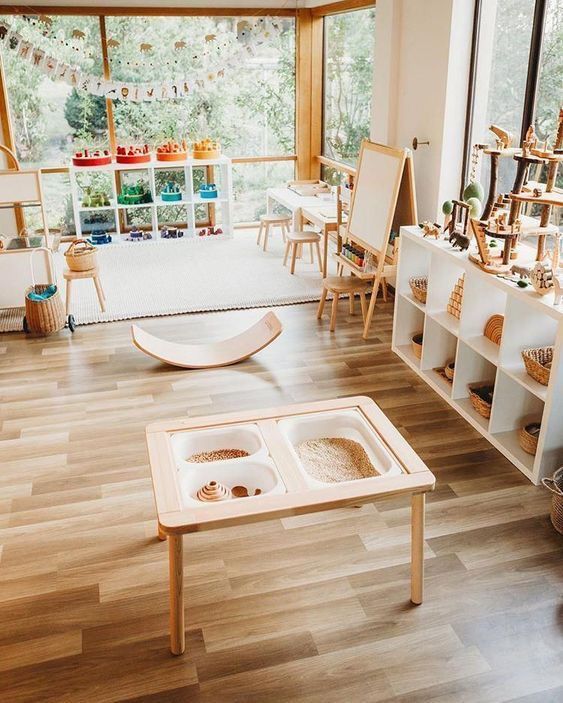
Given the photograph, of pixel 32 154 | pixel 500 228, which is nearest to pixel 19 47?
pixel 32 154

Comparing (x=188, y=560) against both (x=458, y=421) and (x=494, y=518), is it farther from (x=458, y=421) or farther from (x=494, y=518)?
(x=458, y=421)

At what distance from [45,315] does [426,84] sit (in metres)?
3.07

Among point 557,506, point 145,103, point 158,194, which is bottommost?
point 557,506

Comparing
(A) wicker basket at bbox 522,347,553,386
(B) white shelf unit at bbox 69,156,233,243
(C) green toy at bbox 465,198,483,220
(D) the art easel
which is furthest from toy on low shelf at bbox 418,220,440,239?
(B) white shelf unit at bbox 69,156,233,243

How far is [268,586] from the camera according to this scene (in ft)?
8.39

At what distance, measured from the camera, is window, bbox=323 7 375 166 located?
244 inches

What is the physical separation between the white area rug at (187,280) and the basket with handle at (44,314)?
8.6 inches

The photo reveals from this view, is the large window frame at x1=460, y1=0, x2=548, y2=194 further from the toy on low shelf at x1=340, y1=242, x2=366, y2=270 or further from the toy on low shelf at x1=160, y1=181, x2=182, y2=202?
the toy on low shelf at x1=160, y1=181, x2=182, y2=202

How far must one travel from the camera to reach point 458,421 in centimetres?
369

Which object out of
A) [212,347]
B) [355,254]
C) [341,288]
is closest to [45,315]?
[212,347]

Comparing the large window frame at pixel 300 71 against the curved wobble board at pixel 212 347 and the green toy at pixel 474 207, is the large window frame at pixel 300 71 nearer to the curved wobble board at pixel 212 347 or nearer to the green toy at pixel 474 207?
the curved wobble board at pixel 212 347

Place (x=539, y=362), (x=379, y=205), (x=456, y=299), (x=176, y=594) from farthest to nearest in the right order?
1. (x=379, y=205)
2. (x=456, y=299)
3. (x=539, y=362)
4. (x=176, y=594)

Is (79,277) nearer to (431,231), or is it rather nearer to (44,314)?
(44,314)

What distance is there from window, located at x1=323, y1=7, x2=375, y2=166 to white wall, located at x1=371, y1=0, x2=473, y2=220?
955 mm
